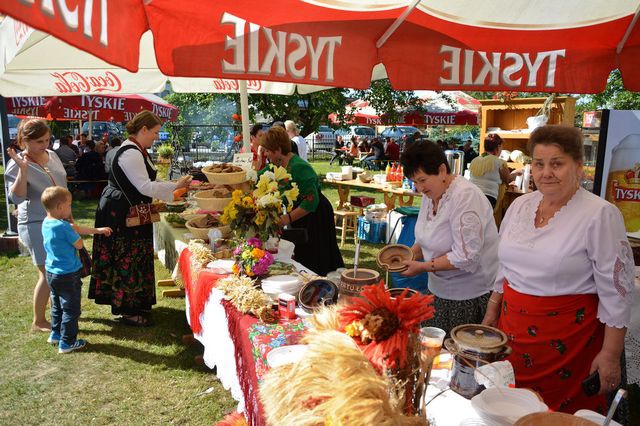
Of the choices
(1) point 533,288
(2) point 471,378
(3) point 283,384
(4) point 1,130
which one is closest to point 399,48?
(1) point 533,288

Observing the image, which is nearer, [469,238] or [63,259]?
[469,238]

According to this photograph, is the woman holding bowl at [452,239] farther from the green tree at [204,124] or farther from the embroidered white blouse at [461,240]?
the green tree at [204,124]

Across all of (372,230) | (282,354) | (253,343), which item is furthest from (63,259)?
(372,230)

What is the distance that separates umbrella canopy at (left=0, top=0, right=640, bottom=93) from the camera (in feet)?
5.91

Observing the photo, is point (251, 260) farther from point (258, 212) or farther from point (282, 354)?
point (282, 354)

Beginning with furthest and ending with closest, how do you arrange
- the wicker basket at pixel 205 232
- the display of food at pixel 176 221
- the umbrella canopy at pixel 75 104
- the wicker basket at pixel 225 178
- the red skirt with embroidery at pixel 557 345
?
the umbrella canopy at pixel 75 104 < the display of food at pixel 176 221 < the wicker basket at pixel 205 232 < the wicker basket at pixel 225 178 < the red skirt with embroidery at pixel 557 345

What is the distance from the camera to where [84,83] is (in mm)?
5355

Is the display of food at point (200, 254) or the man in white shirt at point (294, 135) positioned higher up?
the man in white shirt at point (294, 135)

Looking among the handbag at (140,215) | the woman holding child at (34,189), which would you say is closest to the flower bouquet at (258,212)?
the handbag at (140,215)

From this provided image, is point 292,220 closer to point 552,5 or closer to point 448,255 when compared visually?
point 448,255

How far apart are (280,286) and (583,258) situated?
59.1 inches

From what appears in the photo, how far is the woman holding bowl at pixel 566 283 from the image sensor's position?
6.03 feet

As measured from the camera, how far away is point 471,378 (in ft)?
4.94

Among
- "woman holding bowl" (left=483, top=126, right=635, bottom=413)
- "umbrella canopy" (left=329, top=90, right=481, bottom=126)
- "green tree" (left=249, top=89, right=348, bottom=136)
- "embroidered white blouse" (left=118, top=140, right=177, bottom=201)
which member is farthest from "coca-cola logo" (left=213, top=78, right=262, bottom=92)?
"umbrella canopy" (left=329, top=90, right=481, bottom=126)
